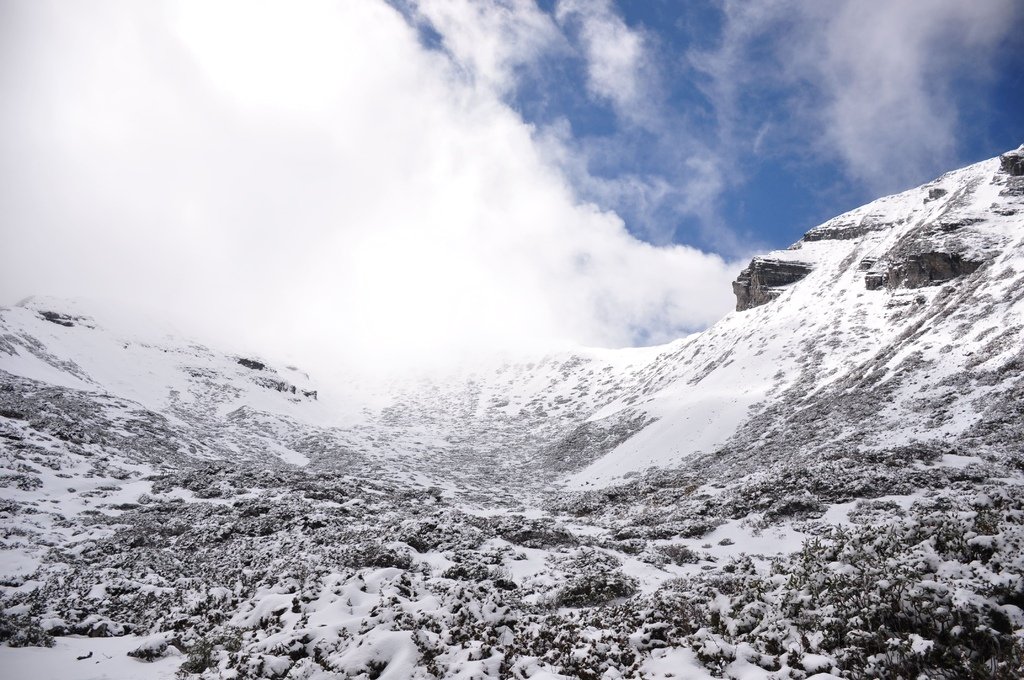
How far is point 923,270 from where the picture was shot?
50156 mm

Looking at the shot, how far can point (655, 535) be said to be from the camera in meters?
22.0

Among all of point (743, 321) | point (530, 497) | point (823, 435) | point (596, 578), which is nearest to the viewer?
point (596, 578)

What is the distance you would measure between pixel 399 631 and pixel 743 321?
7477 cm

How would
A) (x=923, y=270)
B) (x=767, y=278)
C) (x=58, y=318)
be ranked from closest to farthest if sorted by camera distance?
(x=923, y=270) → (x=58, y=318) → (x=767, y=278)

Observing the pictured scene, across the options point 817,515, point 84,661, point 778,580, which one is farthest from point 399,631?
point 817,515

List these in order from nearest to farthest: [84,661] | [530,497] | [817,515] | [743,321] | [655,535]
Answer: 1. [84,661]
2. [817,515]
3. [655,535]
4. [530,497]
5. [743,321]

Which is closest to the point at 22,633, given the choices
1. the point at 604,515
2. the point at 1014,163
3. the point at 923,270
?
the point at 604,515

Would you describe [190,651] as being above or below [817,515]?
below

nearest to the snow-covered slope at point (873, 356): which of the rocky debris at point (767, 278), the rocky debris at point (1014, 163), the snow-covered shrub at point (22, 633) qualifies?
the rocky debris at point (1014, 163)

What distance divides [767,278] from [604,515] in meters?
63.7

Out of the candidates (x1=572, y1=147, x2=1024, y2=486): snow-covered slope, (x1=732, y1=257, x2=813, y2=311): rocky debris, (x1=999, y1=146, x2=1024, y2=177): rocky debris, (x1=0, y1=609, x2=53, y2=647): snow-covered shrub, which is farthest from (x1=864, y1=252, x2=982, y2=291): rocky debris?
(x1=0, y1=609, x2=53, y2=647): snow-covered shrub

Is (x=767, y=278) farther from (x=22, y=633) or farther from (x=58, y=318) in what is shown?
(x=58, y=318)

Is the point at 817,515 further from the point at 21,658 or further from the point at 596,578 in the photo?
the point at 21,658

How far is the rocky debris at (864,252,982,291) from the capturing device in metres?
47.0
